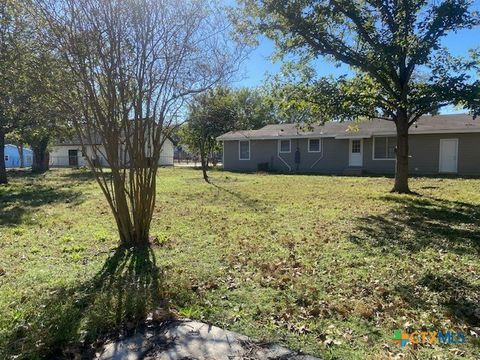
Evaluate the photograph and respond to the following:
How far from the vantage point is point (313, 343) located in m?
3.19

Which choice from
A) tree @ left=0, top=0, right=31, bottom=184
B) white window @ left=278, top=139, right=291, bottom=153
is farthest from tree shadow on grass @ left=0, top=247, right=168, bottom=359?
white window @ left=278, top=139, right=291, bottom=153

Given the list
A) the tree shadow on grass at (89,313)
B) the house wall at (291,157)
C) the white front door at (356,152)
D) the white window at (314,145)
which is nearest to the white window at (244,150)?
the house wall at (291,157)

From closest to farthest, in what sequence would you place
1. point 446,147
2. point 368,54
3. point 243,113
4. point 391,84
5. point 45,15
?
1. point 45,15
2. point 368,54
3. point 391,84
4. point 446,147
5. point 243,113

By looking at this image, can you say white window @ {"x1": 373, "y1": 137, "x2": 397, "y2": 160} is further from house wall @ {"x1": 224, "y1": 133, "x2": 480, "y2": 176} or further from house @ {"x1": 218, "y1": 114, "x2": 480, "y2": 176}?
house wall @ {"x1": 224, "y1": 133, "x2": 480, "y2": 176}

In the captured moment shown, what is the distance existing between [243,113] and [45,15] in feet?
131

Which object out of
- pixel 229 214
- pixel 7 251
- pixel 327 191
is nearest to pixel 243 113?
pixel 327 191

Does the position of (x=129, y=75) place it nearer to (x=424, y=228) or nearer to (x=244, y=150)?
(x=424, y=228)

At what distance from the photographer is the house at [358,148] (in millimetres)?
20125

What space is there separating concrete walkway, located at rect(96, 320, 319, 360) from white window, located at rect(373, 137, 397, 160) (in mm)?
20839

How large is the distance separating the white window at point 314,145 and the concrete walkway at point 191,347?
22605mm

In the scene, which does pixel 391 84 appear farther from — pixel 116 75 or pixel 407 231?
pixel 116 75

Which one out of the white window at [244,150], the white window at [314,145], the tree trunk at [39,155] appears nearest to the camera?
the white window at [314,145]

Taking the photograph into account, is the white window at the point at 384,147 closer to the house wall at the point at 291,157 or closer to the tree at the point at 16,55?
the house wall at the point at 291,157

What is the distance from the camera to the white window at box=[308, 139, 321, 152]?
25.2 m
